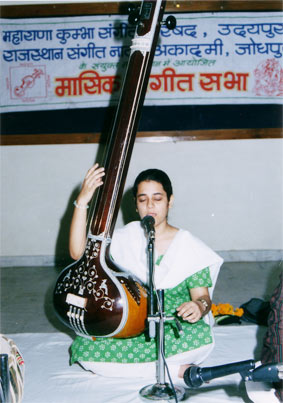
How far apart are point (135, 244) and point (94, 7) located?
9.29 feet

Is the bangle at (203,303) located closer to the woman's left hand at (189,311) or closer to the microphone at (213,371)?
the woman's left hand at (189,311)

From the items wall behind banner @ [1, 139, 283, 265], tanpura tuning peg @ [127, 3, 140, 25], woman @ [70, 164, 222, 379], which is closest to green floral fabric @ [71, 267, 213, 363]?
woman @ [70, 164, 222, 379]

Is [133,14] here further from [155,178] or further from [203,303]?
[203,303]

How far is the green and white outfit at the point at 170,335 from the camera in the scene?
2.26 metres

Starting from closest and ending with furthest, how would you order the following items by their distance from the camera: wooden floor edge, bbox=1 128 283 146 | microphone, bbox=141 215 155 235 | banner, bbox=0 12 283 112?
microphone, bbox=141 215 155 235, banner, bbox=0 12 283 112, wooden floor edge, bbox=1 128 283 146

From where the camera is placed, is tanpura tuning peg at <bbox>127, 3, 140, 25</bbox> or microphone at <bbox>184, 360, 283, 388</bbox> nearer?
microphone at <bbox>184, 360, 283, 388</bbox>

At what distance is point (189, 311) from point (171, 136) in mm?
2811

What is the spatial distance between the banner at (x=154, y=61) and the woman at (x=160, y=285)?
94.4 inches

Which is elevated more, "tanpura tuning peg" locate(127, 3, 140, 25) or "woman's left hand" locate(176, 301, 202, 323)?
"tanpura tuning peg" locate(127, 3, 140, 25)

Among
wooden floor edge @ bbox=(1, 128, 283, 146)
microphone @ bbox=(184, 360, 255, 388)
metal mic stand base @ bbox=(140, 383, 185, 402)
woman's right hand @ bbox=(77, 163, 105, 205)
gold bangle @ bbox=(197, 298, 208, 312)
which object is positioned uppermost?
wooden floor edge @ bbox=(1, 128, 283, 146)

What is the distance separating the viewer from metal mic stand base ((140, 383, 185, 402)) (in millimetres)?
1985

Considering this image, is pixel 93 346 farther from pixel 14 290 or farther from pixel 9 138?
pixel 9 138

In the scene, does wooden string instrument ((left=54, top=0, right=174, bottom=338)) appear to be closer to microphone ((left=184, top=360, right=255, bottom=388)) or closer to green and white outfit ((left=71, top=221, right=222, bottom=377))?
green and white outfit ((left=71, top=221, right=222, bottom=377))

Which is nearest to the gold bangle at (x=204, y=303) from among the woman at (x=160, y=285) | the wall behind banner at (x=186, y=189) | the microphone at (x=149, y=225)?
the woman at (x=160, y=285)
